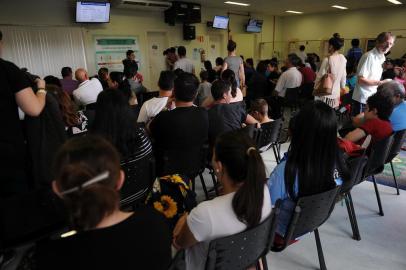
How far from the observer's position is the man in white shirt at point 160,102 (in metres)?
2.74

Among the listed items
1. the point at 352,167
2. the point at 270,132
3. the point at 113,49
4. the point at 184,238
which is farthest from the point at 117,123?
the point at 113,49

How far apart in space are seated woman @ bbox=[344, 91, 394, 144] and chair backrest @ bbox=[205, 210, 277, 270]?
132cm

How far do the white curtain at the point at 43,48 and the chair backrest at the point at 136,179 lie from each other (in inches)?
190

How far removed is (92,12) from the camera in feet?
20.0

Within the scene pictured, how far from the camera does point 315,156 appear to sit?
1.48 metres

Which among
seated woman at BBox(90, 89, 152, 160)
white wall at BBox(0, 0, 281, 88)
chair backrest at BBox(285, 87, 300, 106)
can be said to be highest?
white wall at BBox(0, 0, 281, 88)

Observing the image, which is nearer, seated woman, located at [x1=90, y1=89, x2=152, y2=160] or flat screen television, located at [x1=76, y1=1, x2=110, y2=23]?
seated woman, located at [x1=90, y1=89, x2=152, y2=160]

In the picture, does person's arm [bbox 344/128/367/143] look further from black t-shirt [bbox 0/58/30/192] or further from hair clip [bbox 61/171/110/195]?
black t-shirt [bbox 0/58/30/192]

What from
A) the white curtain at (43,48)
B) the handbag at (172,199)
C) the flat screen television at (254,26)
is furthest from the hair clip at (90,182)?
the flat screen television at (254,26)

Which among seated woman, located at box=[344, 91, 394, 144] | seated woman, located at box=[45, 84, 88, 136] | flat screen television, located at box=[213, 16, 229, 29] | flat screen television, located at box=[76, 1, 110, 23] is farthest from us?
flat screen television, located at box=[213, 16, 229, 29]

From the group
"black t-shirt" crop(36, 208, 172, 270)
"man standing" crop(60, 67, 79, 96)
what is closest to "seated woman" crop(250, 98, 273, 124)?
"black t-shirt" crop(36, 208, 172, 270)

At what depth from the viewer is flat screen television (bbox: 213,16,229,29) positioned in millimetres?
9055

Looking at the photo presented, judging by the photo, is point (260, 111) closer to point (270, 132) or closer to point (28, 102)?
point (270, 132)

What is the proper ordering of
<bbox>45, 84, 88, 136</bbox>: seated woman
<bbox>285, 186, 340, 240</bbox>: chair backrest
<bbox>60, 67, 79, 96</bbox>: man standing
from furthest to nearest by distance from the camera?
<bbox>60, 67, 79, 96</bbox>: man standing
<bbox>45, 84, 88, 136</bbox>: seated woman
<bbox>285, 186, 340, 240</bbox>: chair backrest
